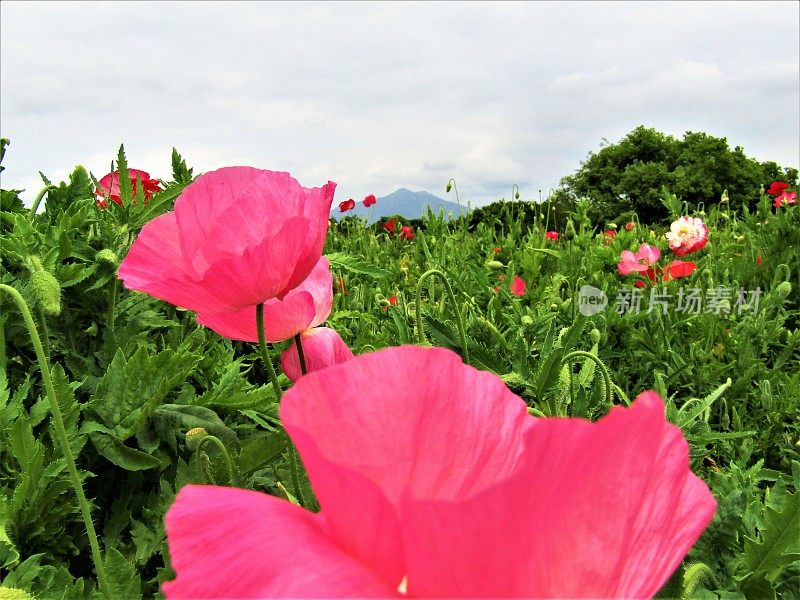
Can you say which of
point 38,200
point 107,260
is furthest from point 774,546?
point 38,200

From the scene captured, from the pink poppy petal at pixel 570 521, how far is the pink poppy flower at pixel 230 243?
323mm

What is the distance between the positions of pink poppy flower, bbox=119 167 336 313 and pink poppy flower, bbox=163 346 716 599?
0.88 ft

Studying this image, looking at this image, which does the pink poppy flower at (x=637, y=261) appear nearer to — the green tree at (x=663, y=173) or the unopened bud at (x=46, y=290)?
the unopened bud at (x=46, y=290)

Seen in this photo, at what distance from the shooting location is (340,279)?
289cm

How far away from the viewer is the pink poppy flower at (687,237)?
4082mm

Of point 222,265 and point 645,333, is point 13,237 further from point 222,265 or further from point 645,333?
point 645,333

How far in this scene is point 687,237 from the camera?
162 inches

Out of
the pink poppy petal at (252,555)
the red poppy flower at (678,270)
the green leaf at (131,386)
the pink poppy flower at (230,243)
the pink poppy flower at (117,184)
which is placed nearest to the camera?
the pink poppy petal at (252,555)

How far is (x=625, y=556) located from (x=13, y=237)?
134cm

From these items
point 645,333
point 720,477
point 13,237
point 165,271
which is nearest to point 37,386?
point 13,237

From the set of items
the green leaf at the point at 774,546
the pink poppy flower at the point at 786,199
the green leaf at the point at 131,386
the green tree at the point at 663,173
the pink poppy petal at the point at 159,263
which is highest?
the green tree at the point at 663,173

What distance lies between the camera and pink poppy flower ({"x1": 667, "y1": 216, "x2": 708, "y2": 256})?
4.08m

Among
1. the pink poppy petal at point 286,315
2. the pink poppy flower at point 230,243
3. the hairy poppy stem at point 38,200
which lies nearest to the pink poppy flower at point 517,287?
the hairy poppy stem at point 38,200

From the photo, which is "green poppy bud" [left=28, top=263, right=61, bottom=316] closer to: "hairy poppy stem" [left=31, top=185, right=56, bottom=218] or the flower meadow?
the flower meadow
